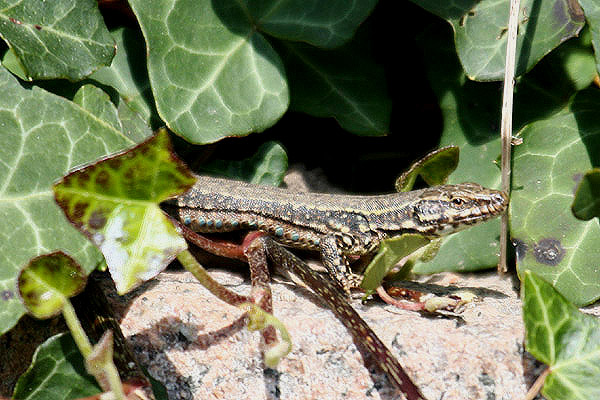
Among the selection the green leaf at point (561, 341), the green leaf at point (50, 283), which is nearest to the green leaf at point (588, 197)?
the green leaf at point (561, 341)

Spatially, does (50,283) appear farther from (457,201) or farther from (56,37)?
(457,201)

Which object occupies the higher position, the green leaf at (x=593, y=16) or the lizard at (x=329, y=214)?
the green leaf at (x=593, y=16)

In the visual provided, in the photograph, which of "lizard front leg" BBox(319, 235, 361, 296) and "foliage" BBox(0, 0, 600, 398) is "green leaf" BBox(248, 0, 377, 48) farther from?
"lizard front leg" BBox(319, 235, 361, 296)

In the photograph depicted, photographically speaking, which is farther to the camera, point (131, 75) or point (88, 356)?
point (131, 75)

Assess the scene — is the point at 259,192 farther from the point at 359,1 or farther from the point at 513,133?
the point at 513,133

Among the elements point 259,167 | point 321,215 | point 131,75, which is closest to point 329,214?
point 321,215

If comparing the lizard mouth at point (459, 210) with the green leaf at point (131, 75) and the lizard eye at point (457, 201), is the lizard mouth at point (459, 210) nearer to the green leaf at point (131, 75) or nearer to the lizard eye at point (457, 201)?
the lizard eye at point (457, 201)

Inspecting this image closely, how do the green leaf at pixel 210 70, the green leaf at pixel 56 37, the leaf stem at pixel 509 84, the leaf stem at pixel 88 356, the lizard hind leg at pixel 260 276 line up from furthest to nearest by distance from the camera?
the green leaf at pixel 210 70 < the leaf stem at pixel 509 84 < the green leaf at pixel 56 37 < the lizard hind leg at pixel 260 276 < the leaf stem at pixel 88 356
